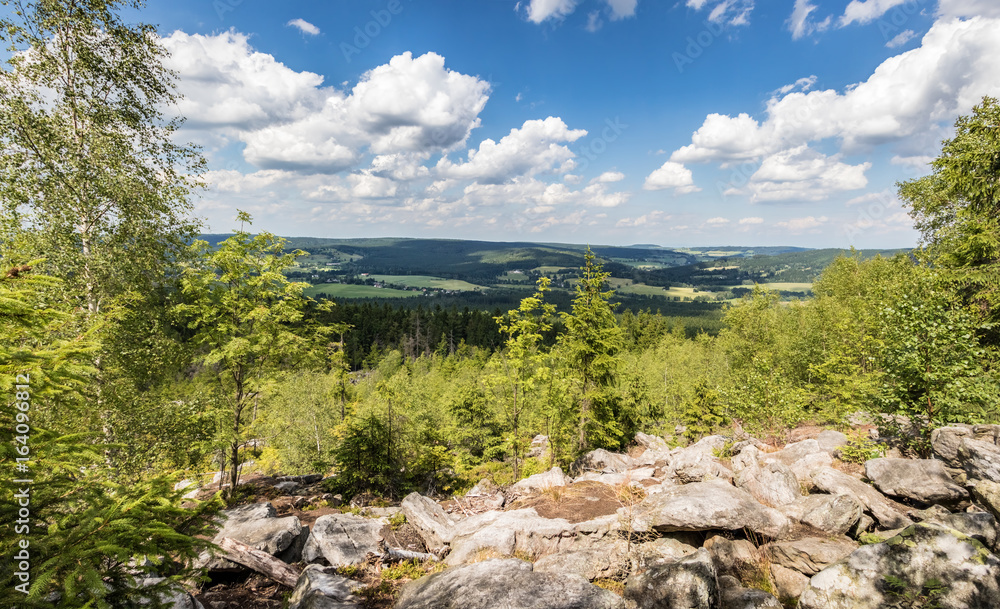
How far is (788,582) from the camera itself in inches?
316

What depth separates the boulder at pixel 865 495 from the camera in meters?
8.98

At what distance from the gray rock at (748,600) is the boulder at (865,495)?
4144mm

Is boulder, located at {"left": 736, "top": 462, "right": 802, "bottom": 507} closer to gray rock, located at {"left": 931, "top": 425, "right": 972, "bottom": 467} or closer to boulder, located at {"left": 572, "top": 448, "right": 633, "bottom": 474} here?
gray rock, located at {"left": 931, "top": 425, "right": 972, "bottom": 467}

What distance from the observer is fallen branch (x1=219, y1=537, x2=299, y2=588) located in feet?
31.0

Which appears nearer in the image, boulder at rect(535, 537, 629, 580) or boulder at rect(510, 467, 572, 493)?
boulder at rect(535, 537, 629, 580)

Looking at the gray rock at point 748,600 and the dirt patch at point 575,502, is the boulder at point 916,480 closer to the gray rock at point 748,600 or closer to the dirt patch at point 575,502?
the gray rock at point 748,600

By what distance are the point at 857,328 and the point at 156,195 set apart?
4152 centimetres

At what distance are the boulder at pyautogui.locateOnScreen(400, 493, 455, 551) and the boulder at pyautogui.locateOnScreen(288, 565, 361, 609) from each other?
343 centimetres

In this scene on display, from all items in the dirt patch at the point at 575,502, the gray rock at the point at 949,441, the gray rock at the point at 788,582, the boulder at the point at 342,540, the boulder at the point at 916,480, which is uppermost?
the gray rock at the point at 949,441

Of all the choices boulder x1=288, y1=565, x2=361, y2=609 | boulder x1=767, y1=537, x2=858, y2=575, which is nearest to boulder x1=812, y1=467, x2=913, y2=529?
boulder x1=767, y1=537, x2=858, y2=575

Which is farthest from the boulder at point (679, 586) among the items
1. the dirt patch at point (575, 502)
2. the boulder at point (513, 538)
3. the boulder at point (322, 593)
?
the boulder at point (322, 593)

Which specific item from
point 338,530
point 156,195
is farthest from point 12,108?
point 338,530

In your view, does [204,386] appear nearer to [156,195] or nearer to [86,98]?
[156,195]

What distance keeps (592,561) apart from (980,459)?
9501mm
